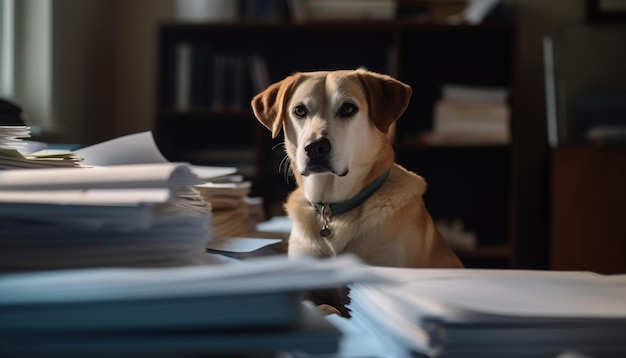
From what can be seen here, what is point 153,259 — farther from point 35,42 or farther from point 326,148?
point 35,42

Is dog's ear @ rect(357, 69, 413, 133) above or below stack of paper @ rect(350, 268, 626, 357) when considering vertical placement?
above

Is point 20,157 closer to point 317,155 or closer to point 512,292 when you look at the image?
point 512,292

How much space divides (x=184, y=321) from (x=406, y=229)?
0.90 metres

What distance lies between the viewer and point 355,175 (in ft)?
4.45

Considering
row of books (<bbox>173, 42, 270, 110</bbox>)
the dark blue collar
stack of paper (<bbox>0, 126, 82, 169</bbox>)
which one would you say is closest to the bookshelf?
row of books (<bbox>173, 42, 270, 110</bbox>)

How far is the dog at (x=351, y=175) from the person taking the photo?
3.98 feet

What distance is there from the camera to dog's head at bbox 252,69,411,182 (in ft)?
4.50

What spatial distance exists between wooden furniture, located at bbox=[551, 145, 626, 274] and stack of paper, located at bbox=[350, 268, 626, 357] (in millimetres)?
2828

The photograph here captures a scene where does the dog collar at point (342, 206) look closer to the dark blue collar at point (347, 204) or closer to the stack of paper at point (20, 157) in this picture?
the dark blue collar at point (347, 204)

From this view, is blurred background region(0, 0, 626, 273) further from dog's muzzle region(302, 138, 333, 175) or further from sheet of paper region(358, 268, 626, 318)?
sheet of paper region(358, 268, 626, 318)

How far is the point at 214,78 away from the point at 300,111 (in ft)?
6.99

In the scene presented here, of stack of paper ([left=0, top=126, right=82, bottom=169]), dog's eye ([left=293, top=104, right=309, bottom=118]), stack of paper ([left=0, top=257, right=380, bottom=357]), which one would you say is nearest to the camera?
stack of paper ([left=0, top=257, right=380, bottom=357])

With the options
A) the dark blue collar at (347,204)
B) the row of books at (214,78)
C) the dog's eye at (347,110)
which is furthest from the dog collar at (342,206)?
the row of books at (214,78)

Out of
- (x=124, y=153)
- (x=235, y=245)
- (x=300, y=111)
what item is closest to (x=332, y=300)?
(x=235, y=245)
